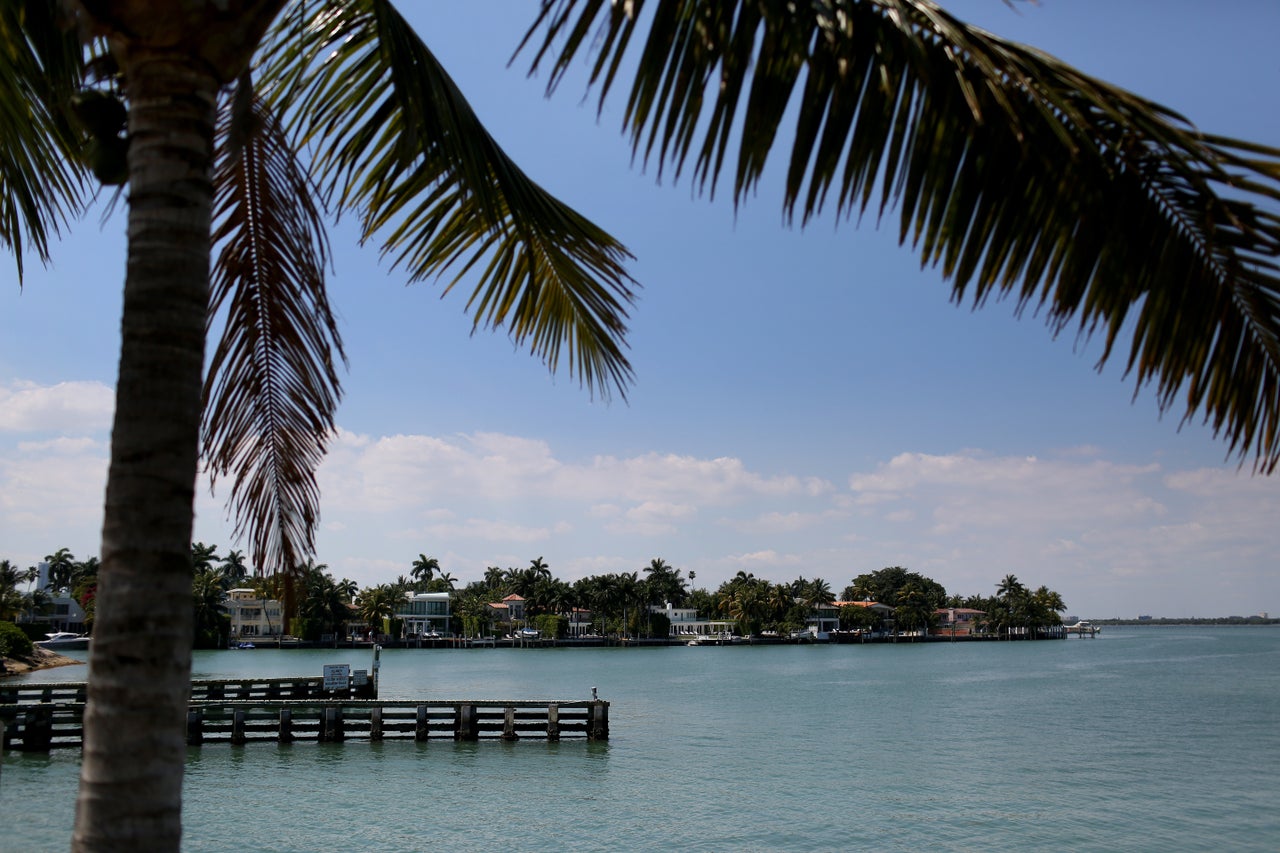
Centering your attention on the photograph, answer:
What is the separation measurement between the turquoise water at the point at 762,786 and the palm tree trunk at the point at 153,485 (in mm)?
6963

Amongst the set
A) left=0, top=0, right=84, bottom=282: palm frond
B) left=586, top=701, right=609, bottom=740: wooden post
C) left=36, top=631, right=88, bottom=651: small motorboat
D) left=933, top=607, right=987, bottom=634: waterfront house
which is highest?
left=0, top=0, right=84, bottom=282: palm frond

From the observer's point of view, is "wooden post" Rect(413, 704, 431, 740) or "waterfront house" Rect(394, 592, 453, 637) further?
"waterfront house" Rect(394, 592, 453, 637)

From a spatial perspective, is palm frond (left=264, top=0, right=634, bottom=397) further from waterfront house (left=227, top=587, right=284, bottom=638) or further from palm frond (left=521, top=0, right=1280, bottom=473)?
waterfront house (left=227, top=587, right=284, bottom=638)

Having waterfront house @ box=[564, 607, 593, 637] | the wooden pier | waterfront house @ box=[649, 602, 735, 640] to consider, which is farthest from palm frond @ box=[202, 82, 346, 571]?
waterfront house @ box=[649, 602, 735, 640]

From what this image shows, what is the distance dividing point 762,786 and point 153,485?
2590cm

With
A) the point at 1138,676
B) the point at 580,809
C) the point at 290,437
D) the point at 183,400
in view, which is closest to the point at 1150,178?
the point at 183,400

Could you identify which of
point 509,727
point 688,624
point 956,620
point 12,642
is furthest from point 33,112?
point 956,620

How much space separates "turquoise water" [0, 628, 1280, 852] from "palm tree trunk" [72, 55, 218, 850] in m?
6.96

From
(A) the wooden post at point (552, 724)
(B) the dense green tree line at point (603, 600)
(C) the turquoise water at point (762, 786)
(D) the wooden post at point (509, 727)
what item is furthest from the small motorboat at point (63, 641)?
(A) the wooden post at point (552, 724)

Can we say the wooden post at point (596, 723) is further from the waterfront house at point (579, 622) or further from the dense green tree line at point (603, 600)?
the waterfront house at point (579, 622)

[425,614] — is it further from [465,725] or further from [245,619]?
[465,725]

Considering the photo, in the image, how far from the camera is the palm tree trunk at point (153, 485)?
2.91m

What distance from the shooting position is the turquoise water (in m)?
20.7

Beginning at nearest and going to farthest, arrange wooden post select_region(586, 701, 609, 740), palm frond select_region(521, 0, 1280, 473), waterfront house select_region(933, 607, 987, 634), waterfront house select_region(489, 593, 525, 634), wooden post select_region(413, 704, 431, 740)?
palm frond select_region(521, 0, 1280, 473)
wooden post select_region(413, 704, 431, 740)
wooden post select_region(586, 701, 609, 740)
waterfront house select_region(489, 593, 525, 634)
waterfront house select_region(933, 607, 987, 634)
